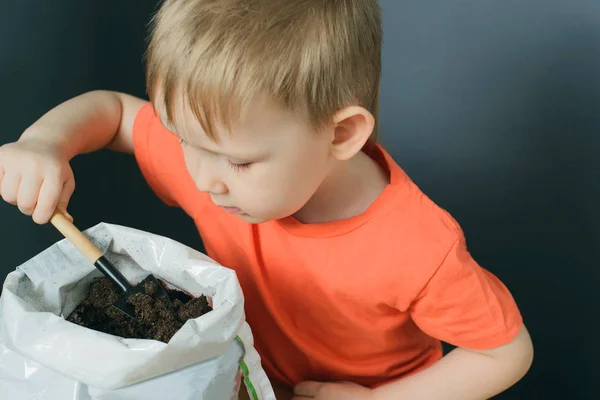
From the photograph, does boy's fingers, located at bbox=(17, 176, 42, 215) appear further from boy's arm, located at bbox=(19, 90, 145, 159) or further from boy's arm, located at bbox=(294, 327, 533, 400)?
boy's arm, located at bbox=(294, 327, 533, 400)

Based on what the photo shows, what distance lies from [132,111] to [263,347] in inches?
11.5

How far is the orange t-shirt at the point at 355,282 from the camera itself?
64 cm

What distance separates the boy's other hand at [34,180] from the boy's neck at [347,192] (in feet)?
0.75

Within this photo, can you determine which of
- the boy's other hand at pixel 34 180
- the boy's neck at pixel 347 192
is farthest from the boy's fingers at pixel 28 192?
the boy's neck at pixel 347 192

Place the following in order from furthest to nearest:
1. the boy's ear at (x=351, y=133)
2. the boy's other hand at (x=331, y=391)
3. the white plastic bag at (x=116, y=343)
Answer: the boy's other hand at (x=331, y=391)
the boy's ear at (x=351, y=133)
the white plastic bag at (x=116, y=343)

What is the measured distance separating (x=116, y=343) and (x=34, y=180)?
0.19 meters

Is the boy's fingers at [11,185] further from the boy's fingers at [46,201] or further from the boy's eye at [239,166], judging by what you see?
the boy's eye at [239,166]

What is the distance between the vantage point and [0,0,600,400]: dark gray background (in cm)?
78

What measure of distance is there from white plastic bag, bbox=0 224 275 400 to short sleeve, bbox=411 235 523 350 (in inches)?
6.8

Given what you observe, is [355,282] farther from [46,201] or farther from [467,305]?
[46,201]

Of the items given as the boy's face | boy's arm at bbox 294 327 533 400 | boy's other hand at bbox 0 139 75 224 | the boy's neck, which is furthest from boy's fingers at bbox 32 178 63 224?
boy's arm at bbox 294 327 533 400

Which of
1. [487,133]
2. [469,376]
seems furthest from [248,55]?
[487,133]

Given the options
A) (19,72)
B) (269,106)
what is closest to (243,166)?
(269,106)

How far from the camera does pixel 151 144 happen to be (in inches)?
29.4
